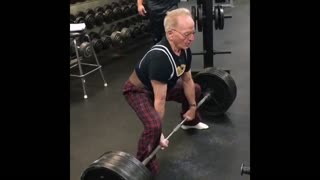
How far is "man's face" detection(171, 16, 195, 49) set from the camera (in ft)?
5.27

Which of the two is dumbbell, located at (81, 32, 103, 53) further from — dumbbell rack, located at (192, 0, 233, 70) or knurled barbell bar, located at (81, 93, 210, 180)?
knurled barbell bar, located at (81, 93, 210, 180)

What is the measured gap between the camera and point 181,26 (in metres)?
1.61

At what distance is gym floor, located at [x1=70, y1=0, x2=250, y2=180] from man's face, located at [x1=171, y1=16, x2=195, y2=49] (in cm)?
65

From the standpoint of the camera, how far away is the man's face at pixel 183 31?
161 cm

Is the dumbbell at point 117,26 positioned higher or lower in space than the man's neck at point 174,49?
lower

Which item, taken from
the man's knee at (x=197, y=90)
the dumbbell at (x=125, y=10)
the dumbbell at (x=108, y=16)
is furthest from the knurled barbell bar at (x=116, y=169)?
the dumbbell at (x=125, y=10)

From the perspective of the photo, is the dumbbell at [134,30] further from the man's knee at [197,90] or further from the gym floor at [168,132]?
the man's knee at [197,90]

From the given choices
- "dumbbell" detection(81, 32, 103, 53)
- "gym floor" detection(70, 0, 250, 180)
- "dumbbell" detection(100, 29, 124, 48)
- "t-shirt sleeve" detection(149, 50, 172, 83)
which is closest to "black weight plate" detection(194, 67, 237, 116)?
"gym floor" detection(70, 0, 250, 180)

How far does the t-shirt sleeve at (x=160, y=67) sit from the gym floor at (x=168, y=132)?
1.66 feet
